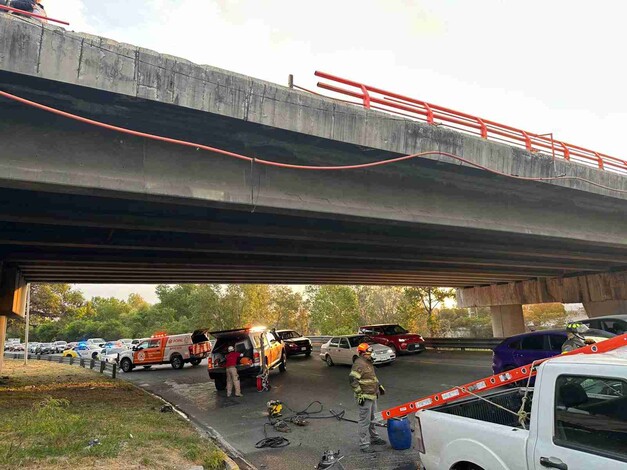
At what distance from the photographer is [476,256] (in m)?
17.3

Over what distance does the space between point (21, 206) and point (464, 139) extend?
1005 centimetres

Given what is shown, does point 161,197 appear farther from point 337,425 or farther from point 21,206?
point 337,425

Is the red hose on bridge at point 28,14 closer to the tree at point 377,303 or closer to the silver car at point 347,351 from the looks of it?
the silver car at point 347,351

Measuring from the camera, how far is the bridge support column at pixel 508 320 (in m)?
29.7

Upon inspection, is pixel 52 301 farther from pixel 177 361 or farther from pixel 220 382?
pixel 220 382

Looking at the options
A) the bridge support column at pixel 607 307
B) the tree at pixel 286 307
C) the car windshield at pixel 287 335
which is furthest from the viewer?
the tree at pixel 286 307

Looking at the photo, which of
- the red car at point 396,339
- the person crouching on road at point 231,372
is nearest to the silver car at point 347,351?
the red car at point 396,339

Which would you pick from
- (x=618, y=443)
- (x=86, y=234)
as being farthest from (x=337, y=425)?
(x=86, y=234)

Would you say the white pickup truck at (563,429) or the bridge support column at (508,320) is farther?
the bridge support column at (508,320)

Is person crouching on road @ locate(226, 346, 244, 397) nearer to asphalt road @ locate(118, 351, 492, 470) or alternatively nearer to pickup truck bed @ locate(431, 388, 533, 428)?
asphalt road @ locate(118, 351, 492, 470)

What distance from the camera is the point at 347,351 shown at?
62.8 ft

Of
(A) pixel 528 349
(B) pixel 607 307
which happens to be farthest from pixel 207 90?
(B) pixel 607 307

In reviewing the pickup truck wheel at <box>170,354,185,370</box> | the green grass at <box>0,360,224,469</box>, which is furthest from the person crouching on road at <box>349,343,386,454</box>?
the pickup truck wheel at <box>170,354,185,370</box>

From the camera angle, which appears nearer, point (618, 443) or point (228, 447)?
point (618, 443)
